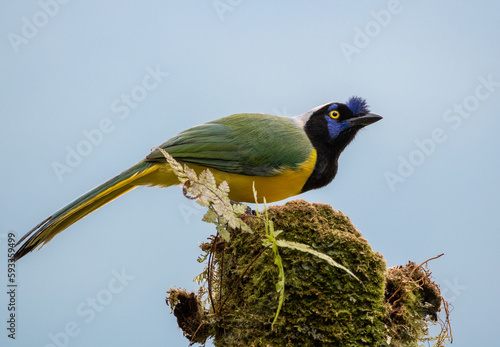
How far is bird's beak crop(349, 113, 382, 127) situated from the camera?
4730mm

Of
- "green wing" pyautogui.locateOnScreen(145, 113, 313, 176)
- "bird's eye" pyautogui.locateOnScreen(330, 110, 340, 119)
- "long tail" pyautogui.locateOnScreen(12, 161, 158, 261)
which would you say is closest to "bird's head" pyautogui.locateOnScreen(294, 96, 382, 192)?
"bird's eye" pyautogui.locateOnScreen(330, 110, 340, 119)

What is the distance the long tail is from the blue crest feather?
1930 millimetres

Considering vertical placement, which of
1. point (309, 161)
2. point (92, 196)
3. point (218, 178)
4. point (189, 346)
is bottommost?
point (189, 346)

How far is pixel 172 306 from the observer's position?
384 cm

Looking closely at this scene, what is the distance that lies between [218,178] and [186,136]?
0.47 m

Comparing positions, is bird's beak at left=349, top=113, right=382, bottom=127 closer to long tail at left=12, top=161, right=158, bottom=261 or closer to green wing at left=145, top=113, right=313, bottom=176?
green wing at left=145, top=113, right=313, bottom=176

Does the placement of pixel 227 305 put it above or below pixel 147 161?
below

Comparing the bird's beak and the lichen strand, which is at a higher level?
the bird's beak

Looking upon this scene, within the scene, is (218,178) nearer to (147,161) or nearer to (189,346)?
(147,161)

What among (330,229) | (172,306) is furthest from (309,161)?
(172,306)

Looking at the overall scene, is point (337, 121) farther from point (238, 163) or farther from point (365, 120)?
point (238, 163)

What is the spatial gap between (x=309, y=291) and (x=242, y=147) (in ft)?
4.98

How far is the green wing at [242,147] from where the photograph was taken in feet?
13.9

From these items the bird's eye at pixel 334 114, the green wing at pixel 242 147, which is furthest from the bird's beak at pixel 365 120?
the green wing at pixel 242 147
